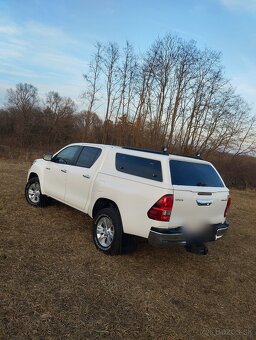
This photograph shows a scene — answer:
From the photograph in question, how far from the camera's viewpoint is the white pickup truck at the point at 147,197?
4.64m

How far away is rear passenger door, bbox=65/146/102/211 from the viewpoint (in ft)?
19.5

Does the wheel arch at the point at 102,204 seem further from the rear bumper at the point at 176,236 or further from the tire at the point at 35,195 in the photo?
the tire at the point at 35,195

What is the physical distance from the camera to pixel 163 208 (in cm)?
455

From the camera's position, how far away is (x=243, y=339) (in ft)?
12.2

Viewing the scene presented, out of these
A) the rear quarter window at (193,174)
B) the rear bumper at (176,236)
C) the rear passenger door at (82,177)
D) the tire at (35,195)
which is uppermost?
the rear quarter window at (193,174)

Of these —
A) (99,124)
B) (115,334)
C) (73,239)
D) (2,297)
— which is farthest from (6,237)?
(99,124)

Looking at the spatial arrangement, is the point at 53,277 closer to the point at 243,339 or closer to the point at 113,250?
the point at 113,250

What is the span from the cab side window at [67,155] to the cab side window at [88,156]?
23 cm

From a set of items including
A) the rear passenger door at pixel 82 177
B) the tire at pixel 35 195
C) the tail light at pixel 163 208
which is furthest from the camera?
the tire at pixel 35 195

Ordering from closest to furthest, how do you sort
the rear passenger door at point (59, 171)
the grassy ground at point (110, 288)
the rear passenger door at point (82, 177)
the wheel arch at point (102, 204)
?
the grassy ground at point (110, 288)
the wheel arch at point (102, 204)
the rear passenger door at point (82, 177)
the rear passenger door at point (59, 171)

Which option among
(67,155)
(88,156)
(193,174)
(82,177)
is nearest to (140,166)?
(193,174)

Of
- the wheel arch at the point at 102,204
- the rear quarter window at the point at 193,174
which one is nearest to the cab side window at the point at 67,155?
the wheel arch at the point at 102,204

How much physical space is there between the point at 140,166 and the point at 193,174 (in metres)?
0.82

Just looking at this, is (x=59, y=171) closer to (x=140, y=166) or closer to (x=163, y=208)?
(x=140, y=166)
